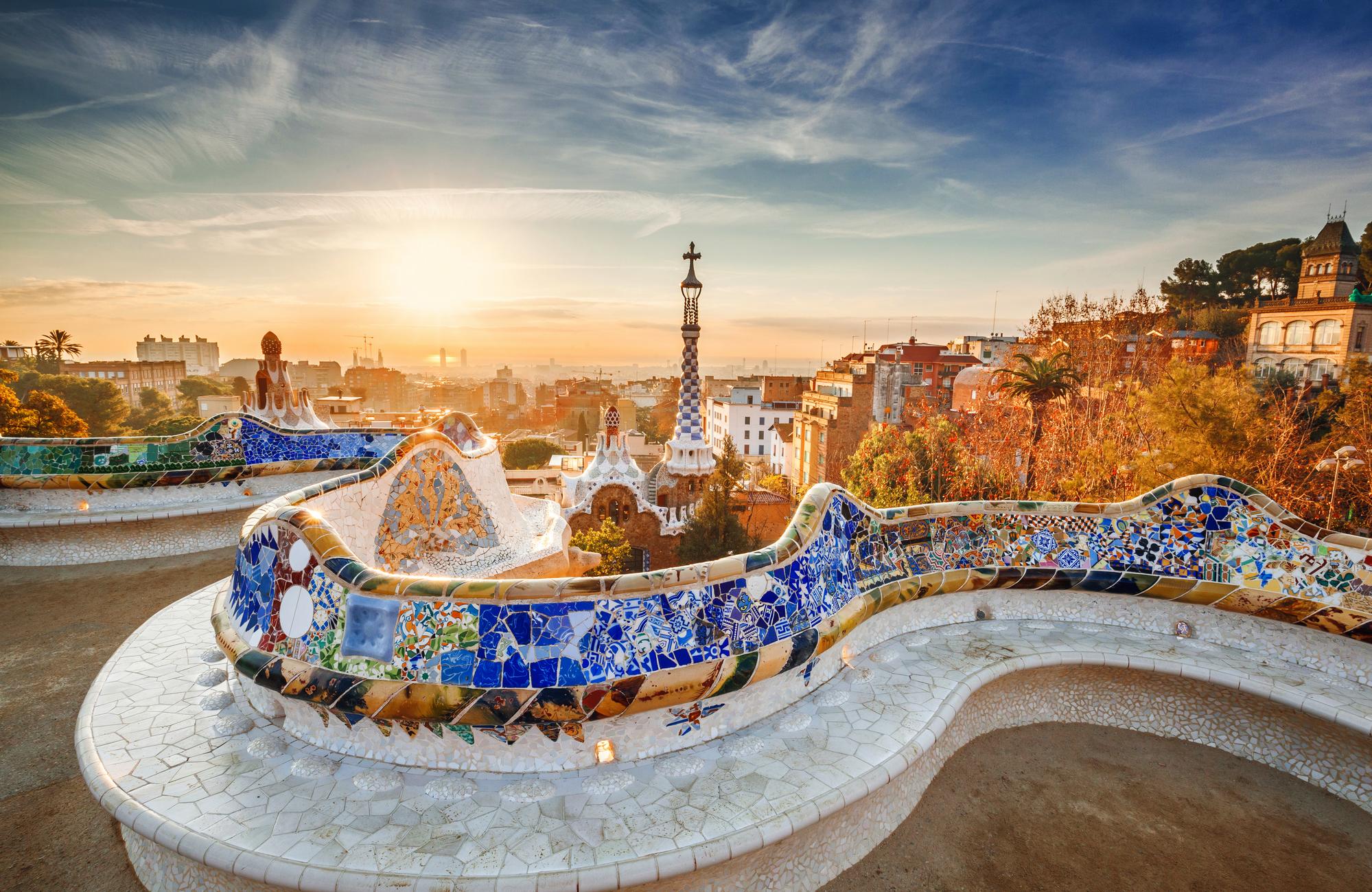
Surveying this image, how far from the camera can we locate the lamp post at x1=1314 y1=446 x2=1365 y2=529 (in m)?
9.69

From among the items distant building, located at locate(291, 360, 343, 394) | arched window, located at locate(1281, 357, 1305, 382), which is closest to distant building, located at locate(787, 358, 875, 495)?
arched window, located at locate(1281, 357, 1305, 382)

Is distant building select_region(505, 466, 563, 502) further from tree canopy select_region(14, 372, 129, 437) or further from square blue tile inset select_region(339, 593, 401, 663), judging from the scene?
tree canopy select_region(14, 372, 129, 437)

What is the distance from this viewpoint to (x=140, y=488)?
25.3 feet

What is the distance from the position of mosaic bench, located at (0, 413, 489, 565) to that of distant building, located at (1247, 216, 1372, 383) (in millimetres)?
31149

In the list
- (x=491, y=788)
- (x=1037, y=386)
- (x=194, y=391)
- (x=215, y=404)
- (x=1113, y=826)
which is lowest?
(x=215, y=404)

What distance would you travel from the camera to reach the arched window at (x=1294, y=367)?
1024 inches

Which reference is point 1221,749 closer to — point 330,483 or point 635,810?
point 635,810

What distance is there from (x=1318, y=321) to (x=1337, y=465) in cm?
2401

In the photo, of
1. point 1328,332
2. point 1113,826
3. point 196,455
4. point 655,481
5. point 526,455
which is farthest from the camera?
point 526,455

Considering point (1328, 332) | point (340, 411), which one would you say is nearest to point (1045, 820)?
point (1328, 332)

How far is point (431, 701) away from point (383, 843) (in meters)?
0.57

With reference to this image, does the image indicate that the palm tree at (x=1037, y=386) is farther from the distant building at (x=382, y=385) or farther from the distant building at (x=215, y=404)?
the distant building at (x=382, y=385)

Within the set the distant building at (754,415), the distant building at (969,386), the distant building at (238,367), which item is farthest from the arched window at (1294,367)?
the distant building at (238,367)

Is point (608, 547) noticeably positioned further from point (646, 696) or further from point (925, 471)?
point (646, 696)
